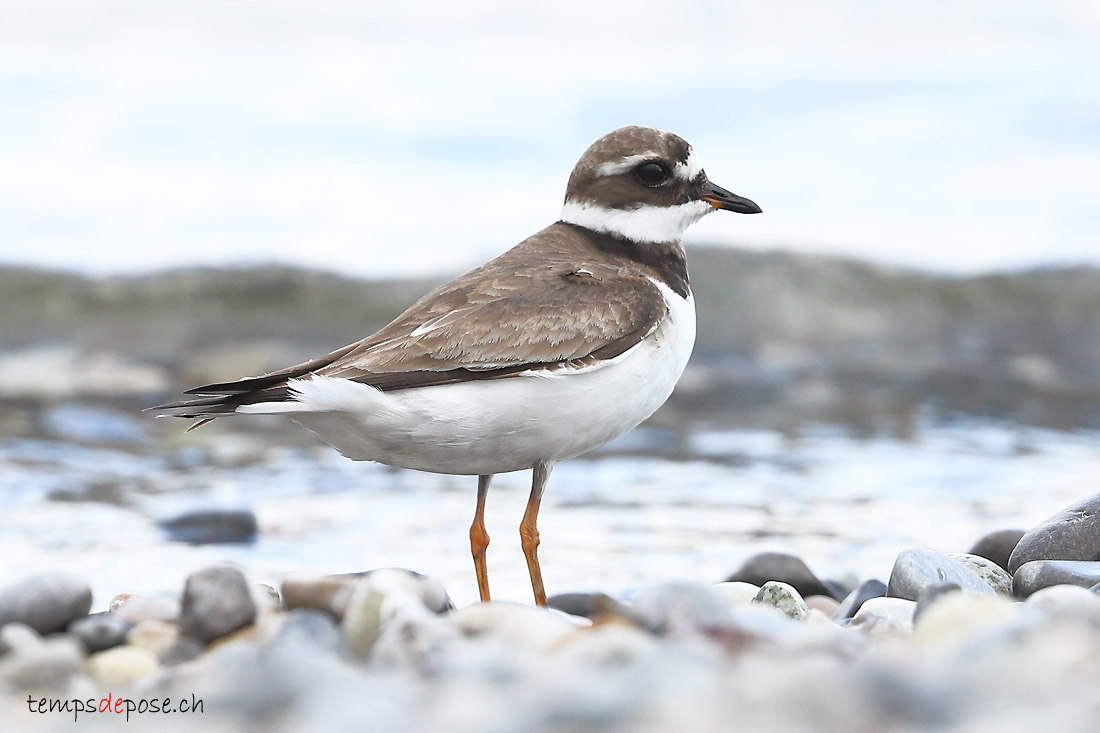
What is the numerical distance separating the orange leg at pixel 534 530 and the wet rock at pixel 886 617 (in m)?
1.25

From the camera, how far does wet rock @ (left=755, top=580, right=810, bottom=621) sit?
15.1 ft

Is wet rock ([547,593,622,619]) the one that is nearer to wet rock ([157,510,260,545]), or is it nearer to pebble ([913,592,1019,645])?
pebble ([913,592,1019,645])

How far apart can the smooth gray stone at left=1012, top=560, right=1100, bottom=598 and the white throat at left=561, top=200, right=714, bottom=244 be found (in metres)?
2.05

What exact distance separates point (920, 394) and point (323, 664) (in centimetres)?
968

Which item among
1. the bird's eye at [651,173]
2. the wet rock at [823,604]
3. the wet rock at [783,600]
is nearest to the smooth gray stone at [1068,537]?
the wet rock at [823,604]

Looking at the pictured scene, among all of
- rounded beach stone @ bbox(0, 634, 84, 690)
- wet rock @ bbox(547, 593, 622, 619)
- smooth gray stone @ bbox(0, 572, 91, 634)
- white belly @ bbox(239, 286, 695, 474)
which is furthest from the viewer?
wet rock @ bbox(547, 593, 622, 619)

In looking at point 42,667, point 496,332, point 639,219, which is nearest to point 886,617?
point 496,332

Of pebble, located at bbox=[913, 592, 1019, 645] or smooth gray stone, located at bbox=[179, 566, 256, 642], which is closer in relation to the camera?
pebble, located at bbox=[913, 592, 1019, 645]

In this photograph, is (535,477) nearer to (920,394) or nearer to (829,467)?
(829,467)

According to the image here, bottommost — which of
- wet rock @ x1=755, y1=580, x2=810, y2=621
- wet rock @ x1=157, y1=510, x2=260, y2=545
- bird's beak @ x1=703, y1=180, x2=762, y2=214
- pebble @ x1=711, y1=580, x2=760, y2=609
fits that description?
wet rock @ x1=157, y1=510, x2=260, y2=545

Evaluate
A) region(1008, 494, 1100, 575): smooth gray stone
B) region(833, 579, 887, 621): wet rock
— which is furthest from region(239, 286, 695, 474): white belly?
region(1008, 494, 1100, 575): smooth gray stone

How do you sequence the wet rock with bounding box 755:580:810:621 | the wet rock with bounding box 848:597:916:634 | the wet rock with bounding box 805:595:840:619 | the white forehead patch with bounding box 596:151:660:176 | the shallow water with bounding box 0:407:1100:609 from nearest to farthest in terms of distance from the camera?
the wet rock with bounding box 848:597:916:634, the wet rock with bounding box 755:580:810:621, the wet rock with bounding box 805:595:840:619, the white forehead patch with bounding box 596:151:660:176, the shallow water with bounding box 0:407:1100:609

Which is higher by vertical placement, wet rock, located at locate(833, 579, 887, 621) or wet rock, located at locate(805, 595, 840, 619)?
wet rock, located at locate(833, 579, 887, 621)

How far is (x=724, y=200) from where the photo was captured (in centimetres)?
563
